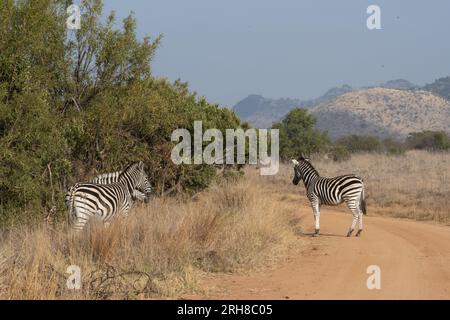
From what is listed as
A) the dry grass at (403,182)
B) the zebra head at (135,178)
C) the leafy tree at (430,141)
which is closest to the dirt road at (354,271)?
the zebra head at (135,178)

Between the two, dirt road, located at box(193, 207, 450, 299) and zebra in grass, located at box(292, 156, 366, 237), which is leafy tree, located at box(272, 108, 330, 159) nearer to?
zebra in grass, located at box(292, 156, 366, 237)

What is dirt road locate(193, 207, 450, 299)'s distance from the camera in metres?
8.45

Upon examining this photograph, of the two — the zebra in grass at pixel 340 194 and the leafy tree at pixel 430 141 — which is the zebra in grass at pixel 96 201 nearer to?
the zebra in grass at pixel 340 194

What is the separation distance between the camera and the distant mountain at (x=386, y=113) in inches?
3671

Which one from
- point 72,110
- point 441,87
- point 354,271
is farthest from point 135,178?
point 441,87

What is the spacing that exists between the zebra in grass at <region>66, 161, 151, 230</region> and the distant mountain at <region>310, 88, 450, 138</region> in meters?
82.0

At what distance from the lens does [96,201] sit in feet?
38.3

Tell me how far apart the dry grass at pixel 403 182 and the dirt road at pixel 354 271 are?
5.59 metres

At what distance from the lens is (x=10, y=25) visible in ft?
36.5

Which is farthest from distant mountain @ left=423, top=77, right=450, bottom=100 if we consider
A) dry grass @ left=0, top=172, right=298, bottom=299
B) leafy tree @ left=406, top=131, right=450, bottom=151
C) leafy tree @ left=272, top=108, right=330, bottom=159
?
dry grass @ left=0, top=172, right=298, bottom=299

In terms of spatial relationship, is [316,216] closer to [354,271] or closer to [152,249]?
[354,271]

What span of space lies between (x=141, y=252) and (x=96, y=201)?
8.38 feet

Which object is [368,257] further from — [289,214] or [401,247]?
[289,214]

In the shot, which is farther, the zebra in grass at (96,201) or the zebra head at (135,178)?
the zebra head at (135,178)
